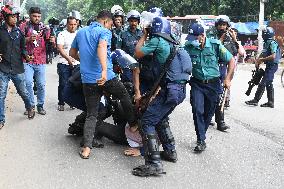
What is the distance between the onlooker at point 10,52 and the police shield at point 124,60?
1894 millimetres

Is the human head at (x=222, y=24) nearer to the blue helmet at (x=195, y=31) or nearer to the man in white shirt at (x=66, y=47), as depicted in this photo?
the blue helmet at (x=195, y=31)

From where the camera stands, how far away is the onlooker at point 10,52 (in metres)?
7.40

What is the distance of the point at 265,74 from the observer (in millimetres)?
10820

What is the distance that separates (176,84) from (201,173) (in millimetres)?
1061

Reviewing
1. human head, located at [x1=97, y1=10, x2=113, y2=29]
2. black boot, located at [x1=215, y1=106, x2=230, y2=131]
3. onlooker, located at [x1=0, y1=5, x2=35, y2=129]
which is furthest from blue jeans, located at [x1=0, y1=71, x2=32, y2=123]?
black boot, located at [x1=215, y1=106, x2=230, y2=131]

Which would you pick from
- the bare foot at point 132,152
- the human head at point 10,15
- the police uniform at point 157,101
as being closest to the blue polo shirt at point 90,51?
the police uniform at point 157,101

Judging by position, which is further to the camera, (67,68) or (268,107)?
(268,107)

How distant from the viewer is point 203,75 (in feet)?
21.1

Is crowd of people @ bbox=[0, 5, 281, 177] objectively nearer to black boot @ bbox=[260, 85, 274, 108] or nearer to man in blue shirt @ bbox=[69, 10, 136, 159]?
man in blue shirt @ bbox=[69, 10, 136, 159]

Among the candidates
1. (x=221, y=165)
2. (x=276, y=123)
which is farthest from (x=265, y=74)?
(x=221, y=165)

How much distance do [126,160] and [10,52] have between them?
2.92 m

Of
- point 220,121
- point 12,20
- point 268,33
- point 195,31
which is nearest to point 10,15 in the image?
point 12,20

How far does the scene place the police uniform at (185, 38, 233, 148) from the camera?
6.42 m

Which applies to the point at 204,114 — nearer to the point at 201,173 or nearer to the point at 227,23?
the point at 201,173
